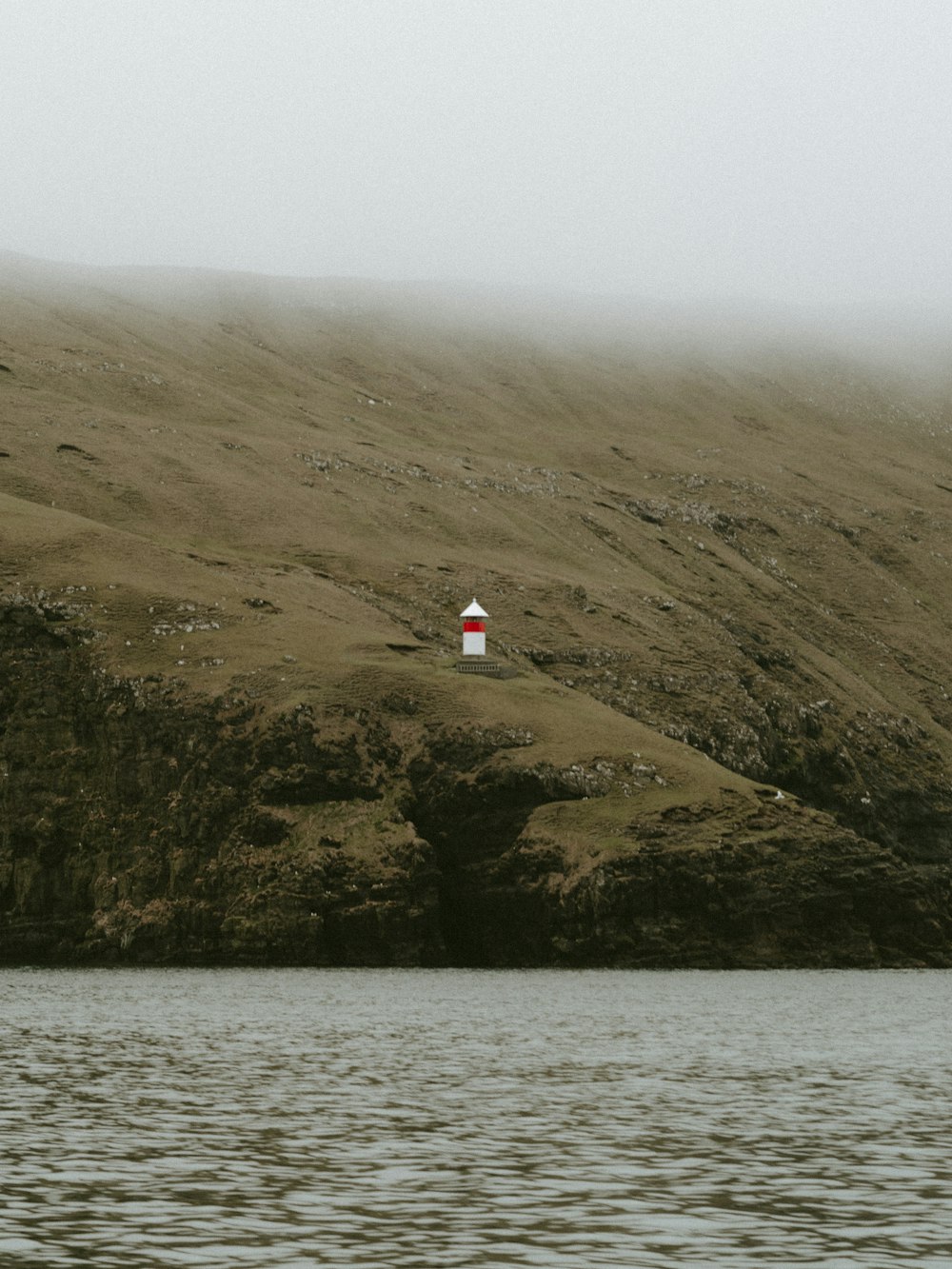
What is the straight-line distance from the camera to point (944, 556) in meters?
195

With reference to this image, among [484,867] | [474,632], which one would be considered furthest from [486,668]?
[484,867]

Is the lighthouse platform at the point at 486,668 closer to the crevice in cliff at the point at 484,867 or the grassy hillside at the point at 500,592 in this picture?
the grassy hillside at the point at 500,592

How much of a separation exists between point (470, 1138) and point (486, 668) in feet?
257

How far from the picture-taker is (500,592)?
13150cm

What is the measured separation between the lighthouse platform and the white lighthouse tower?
2.60 m

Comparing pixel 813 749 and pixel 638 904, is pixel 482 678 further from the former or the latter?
pixel 813 749

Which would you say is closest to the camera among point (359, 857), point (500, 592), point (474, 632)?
point (359, 857)

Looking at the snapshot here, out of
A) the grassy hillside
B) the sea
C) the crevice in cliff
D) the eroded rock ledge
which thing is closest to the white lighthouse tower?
the grassy hillside

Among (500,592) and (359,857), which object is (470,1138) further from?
(500,592)

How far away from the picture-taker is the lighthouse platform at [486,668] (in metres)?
105

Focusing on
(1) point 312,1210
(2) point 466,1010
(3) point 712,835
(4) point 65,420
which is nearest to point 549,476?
(4) point 65,420

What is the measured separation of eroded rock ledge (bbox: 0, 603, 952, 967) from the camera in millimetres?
84062

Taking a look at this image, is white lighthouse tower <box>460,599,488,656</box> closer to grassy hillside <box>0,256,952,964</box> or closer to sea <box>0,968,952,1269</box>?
grassy hillside <box>0,256,952,964</box>

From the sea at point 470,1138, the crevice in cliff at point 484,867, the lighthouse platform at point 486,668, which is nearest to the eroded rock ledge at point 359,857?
the crevice in cliff at point 484,867
